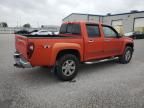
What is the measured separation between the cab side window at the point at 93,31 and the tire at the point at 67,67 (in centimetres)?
112

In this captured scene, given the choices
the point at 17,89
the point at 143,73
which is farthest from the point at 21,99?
the point at 143,73

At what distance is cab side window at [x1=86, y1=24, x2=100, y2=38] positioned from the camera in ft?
19.8

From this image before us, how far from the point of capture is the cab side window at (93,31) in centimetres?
603

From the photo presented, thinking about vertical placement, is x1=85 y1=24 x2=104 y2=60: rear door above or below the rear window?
below

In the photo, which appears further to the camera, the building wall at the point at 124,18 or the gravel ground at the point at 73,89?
the building wall at the point at 124,18

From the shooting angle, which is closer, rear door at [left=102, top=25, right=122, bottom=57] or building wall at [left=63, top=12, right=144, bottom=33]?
rear door at [left=102, top=25, right=122, bottom=57]

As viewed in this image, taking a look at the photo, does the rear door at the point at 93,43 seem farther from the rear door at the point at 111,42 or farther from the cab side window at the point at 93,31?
the rear door at the point at 111,42

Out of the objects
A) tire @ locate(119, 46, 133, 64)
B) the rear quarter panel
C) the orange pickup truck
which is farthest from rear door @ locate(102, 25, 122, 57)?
the rear quarter panel

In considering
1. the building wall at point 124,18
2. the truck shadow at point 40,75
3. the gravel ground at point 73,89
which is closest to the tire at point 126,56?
the truck shadow at point 40,75

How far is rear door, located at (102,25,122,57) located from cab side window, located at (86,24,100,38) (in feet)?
1.39

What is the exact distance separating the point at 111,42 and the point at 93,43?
4.13 ft

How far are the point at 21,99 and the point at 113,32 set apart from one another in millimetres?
4859

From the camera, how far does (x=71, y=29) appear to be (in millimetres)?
6375

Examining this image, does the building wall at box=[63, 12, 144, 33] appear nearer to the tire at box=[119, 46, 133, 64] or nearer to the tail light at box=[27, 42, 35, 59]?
the tire at box=[119, 46, 133, 64]
